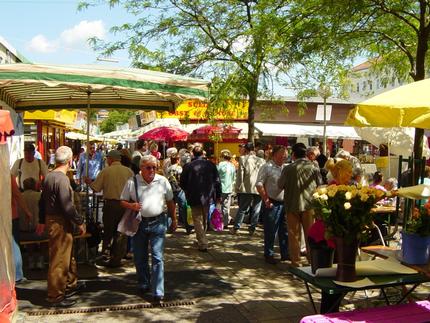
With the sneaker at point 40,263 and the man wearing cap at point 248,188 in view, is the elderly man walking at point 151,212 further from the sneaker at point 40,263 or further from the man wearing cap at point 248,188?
the man wearing cap at point 248,188

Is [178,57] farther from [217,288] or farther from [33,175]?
[217,288]

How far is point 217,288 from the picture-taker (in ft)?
20.2

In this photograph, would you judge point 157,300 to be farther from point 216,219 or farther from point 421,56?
point 421,56

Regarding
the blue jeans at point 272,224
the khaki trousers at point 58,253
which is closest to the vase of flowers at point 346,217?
the khaki trousers at point 58,253

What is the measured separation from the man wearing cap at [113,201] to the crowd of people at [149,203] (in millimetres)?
15

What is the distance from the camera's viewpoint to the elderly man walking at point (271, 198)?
24.3 feet

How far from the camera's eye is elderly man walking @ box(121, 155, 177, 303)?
557 cm

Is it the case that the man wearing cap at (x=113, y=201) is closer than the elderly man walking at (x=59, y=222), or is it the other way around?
the elderly man walking at (x=59, y=222)

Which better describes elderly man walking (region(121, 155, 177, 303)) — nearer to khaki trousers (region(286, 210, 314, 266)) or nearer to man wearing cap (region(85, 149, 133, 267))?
man wearing cap (region(85, 149, 133, 267))

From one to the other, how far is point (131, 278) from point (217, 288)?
1298 mm

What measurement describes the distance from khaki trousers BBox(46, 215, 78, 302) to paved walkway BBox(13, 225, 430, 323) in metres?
0.26

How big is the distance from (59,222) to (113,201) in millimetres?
1818

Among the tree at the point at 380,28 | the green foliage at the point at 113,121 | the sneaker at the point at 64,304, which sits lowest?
the sneaker at the point at 64,304

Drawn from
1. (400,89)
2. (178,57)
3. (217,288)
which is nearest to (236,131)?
(178,57)
